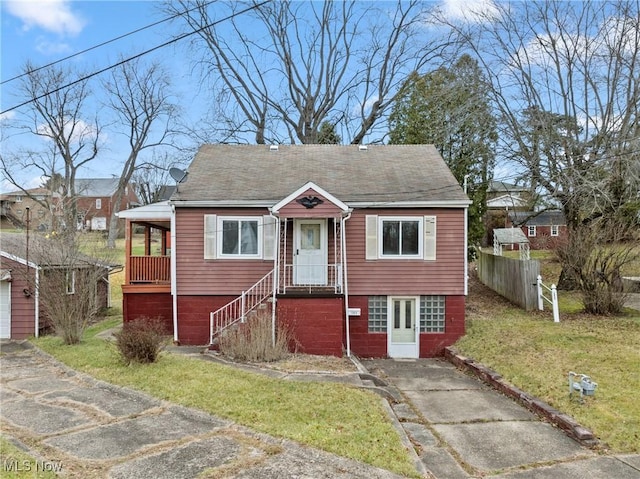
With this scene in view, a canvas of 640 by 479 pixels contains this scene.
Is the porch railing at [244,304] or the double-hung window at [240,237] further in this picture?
the double-hung window at [240,237]

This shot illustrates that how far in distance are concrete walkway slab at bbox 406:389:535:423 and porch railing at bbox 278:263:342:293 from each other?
169 inches

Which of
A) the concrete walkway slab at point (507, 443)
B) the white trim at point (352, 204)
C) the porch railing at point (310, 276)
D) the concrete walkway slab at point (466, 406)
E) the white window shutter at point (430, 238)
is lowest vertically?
the concrete walkway slab at point (466, 406)

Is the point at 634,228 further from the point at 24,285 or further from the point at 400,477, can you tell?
the point at 24,285

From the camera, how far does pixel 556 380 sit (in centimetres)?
843

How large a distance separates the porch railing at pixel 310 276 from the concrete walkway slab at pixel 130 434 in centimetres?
631

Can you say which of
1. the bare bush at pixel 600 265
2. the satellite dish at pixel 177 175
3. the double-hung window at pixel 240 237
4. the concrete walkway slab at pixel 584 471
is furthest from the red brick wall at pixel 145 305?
the bare bush at pixel 600 265

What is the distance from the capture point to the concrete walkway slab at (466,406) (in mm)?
7492

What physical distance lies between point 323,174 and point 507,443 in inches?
385

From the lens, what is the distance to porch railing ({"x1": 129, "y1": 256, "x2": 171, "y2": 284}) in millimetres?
13914

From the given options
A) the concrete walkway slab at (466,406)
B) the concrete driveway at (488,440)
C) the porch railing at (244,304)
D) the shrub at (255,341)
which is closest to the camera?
the concrete driveway at (488,440)

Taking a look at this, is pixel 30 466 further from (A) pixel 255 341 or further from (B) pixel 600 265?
(B) pixel 600 265

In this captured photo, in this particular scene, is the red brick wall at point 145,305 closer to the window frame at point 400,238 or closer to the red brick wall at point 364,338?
the red brick wall at point 364,338

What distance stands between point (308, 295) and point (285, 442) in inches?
237

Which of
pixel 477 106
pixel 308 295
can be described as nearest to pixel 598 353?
pixel 308 295
